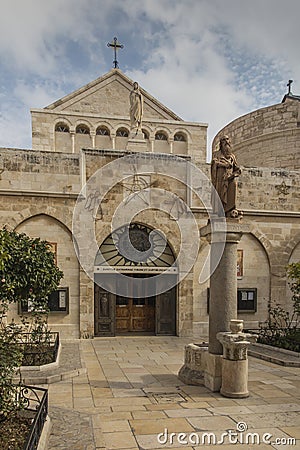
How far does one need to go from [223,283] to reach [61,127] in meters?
14.7

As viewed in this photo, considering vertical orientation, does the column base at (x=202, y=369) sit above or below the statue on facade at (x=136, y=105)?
below

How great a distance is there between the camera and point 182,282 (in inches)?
568

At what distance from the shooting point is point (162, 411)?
635 cm

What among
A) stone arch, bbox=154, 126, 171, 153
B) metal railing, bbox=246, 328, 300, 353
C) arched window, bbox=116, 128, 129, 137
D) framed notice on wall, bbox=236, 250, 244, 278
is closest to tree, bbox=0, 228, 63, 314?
metal railing, bbox=246, 328, 300, 353

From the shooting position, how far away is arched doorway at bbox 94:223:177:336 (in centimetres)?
1409

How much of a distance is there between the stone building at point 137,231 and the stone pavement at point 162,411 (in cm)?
460

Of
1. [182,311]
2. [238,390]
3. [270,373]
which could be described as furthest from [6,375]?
[182,311]

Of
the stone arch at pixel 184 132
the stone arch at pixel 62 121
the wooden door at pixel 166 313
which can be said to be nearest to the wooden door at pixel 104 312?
the wooden door at pixel 166 313

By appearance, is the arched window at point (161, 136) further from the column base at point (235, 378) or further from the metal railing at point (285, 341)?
the column base at point (235, 378)

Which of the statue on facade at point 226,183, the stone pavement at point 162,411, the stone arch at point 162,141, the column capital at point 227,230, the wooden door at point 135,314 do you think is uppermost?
the stone arch at point 162,141

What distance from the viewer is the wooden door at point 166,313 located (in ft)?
47.4

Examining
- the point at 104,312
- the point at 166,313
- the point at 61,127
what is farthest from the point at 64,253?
the point at 61,127

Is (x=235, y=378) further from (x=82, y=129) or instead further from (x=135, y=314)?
(x=82, y=129)

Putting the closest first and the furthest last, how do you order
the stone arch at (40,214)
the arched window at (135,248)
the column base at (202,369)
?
the column base at (202,369) < the stone arch at (40,214) < the arched window at (135,248)
